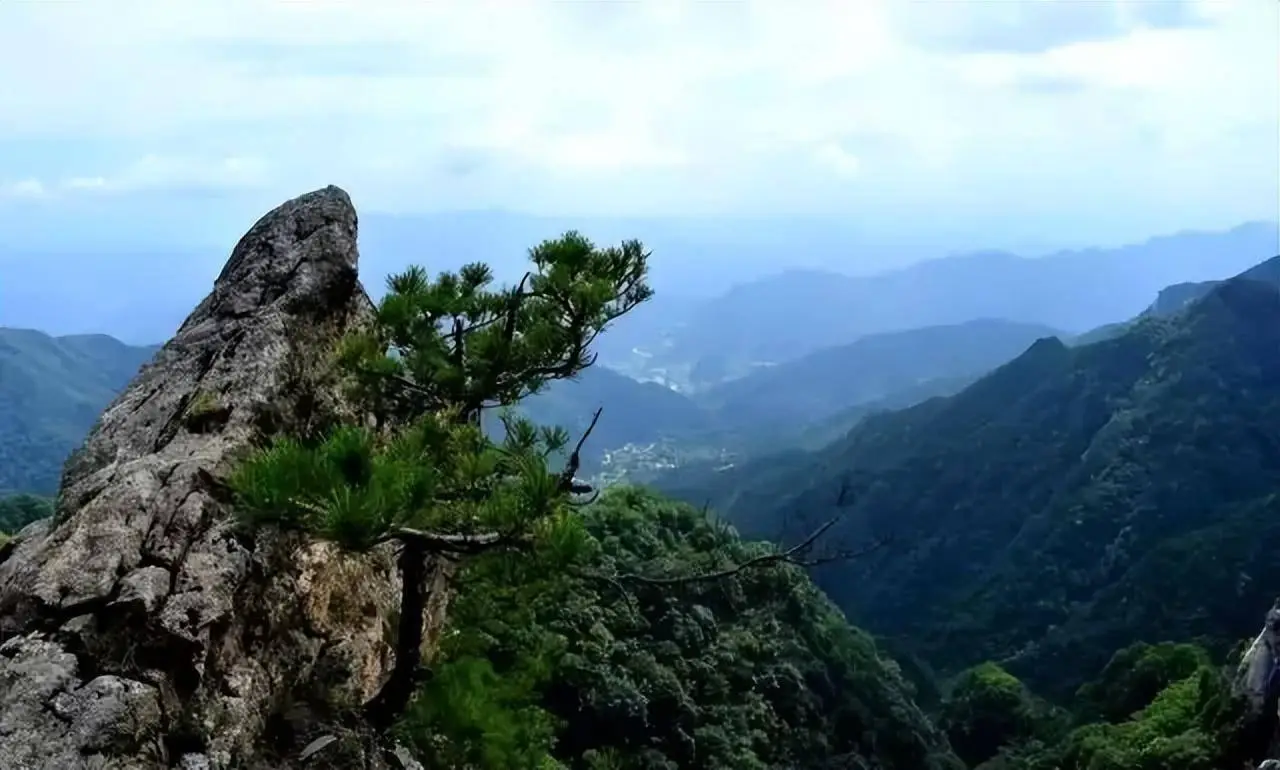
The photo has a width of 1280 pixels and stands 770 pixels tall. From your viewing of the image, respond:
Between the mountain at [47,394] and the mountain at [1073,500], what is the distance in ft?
154

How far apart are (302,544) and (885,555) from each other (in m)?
54.7

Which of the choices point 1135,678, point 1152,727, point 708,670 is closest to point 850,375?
point 1135,678

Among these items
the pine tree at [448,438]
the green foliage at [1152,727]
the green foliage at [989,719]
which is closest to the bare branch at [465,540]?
the pine tree at [448,438]

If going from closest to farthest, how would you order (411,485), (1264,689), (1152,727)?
(411,485), (1264,689), (1152,727)

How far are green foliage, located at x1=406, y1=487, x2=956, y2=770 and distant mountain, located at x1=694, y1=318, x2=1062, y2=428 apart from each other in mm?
129068

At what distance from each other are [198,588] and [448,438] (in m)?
1.09

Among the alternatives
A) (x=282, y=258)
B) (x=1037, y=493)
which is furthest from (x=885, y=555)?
(x=282, y=258)

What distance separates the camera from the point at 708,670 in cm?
2358

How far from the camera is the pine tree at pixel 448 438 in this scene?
3260mm

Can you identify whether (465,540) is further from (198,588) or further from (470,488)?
(198,588)

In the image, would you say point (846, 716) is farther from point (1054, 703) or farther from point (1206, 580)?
A: point (1206, 580)

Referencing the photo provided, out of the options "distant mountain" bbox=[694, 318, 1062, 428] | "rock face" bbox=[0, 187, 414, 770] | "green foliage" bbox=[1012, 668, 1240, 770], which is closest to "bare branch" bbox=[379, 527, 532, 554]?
"rock face" bbox=[0, 187, 414, 770]

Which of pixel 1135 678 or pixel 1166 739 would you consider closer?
pixel 1166 739

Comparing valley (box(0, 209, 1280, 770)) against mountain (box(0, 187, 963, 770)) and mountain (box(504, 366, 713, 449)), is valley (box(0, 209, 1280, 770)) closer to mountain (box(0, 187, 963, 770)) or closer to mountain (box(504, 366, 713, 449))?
mountain (box(0, 187, 963, 770))
